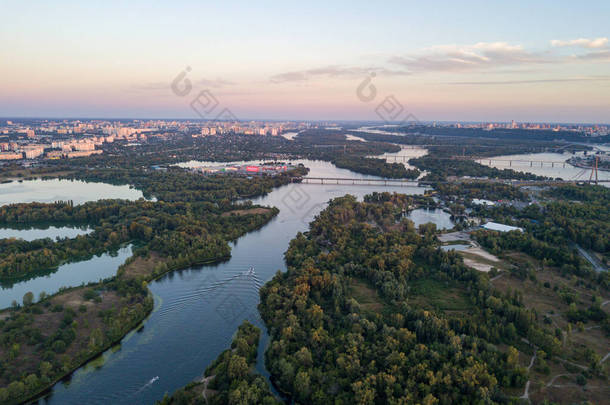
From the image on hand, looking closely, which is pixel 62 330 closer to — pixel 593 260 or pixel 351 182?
pixel 593 260

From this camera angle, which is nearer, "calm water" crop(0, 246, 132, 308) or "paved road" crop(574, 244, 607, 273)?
"calm water" crop(0, 246, 132, 308)

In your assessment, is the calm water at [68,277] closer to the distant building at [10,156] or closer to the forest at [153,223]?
the forest at [153,223]

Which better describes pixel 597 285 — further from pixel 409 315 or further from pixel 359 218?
pixel 359 218

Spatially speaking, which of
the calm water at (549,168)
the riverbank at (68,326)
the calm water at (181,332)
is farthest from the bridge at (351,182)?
the riverbank at (68,326)

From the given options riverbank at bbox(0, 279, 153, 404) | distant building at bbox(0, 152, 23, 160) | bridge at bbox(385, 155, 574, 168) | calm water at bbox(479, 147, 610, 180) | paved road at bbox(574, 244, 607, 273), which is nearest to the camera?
riverbank at bbox(0, 279, 153, 404)

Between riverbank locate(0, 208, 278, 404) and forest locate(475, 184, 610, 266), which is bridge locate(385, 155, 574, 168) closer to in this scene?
forest locate(475, 184, 610, 266)

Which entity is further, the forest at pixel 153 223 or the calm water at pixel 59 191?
the calm water at pixel 59 191

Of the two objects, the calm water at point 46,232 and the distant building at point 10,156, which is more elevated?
the distant building at point 10,156

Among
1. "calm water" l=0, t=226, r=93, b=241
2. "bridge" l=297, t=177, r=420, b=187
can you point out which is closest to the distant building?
"calm water" l=0, t=226, r=93, b=241

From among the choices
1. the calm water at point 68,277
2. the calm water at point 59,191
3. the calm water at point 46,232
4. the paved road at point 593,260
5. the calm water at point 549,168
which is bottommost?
the calm water at point 68,277
